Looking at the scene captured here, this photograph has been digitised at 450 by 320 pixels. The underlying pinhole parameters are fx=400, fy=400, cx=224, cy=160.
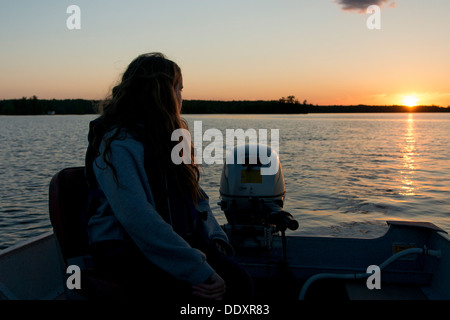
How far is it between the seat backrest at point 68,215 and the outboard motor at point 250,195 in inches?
81.6

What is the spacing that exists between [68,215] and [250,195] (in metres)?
2.49

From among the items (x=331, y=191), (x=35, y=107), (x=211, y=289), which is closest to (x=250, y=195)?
(x=211, y=289)

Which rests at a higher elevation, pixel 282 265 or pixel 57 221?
pixel 57 221

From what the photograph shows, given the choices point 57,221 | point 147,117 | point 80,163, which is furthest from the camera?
point 80,163

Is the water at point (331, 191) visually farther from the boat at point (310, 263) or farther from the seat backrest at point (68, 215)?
the seat backrest at point (68, 215)

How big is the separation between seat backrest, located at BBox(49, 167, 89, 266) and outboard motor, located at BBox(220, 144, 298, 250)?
81.6 inches

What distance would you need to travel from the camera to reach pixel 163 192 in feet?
5.75

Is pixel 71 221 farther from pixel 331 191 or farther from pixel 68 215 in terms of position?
pixel 331 191

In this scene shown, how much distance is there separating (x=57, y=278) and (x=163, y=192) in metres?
1.97

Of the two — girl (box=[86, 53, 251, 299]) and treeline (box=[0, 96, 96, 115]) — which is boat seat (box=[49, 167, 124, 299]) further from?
treeline (box=[0, 96, 96, 115])

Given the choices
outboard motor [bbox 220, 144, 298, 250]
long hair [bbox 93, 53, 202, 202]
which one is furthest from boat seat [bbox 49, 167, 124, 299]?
outboard motor [bbox 220, 144, 298, 250]

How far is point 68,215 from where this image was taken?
190 centimetres

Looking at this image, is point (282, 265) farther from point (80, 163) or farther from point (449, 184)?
point (80, 163)
